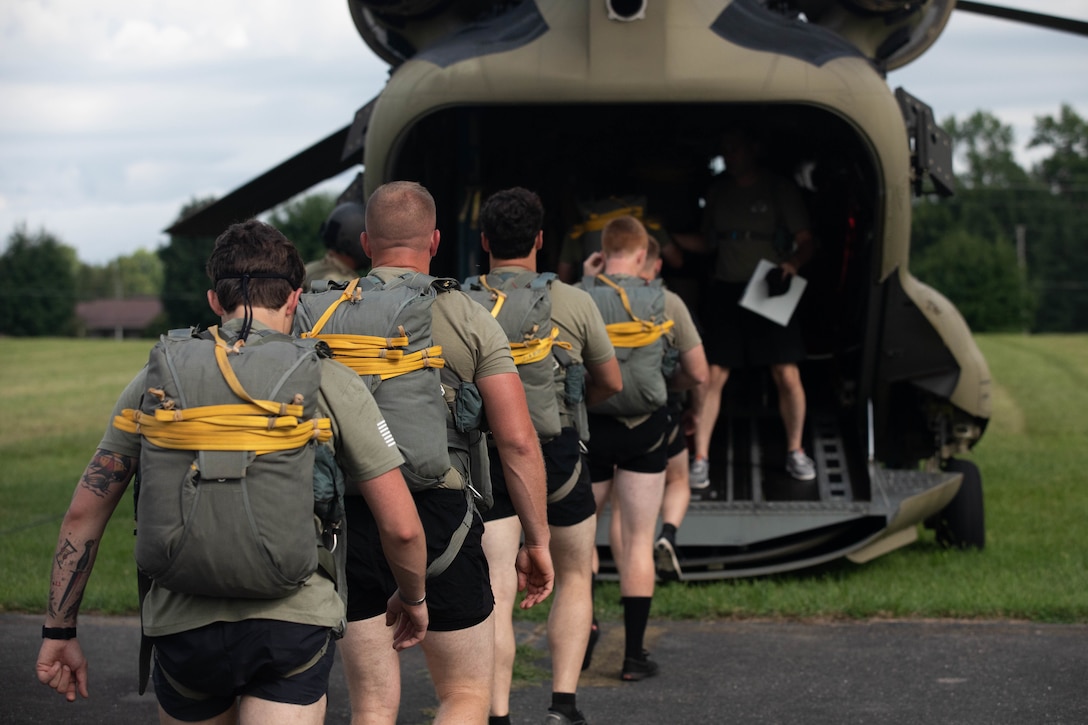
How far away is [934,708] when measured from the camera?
5.32 metres

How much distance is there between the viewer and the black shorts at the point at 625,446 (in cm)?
566

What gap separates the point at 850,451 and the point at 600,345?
4.01m

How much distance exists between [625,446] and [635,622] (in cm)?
73

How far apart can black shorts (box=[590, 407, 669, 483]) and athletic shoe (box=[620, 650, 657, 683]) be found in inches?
29.4

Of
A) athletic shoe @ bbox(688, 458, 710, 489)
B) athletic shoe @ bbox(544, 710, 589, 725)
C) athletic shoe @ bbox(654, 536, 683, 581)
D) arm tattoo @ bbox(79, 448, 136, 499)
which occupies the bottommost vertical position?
athletic shoe @ bbox(544, 710, 589, 725)

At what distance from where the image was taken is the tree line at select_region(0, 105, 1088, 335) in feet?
227

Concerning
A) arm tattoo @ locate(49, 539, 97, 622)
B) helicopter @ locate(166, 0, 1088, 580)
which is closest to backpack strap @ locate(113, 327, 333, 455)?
arm tattoo @ locate(49, 539, 97, 622)

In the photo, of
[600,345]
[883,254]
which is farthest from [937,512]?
[600,345]

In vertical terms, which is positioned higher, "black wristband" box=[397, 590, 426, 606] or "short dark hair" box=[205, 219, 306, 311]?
"short dark hair" box=[205, 219, 306, 311]

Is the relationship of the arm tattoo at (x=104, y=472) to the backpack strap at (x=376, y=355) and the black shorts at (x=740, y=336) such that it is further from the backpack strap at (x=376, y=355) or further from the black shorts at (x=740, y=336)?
the black shorts at (x=740, y=336)

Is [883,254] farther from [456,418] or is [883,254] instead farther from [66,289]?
[66,289]

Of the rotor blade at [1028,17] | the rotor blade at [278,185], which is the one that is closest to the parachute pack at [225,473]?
the rotor blade at [278,185]

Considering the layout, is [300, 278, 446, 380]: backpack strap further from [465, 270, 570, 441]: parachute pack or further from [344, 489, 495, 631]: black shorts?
[465, 270, 570, 441]: parachute pack

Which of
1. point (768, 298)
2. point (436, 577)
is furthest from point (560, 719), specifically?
point (768, 298)
